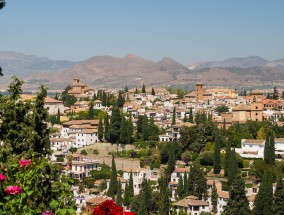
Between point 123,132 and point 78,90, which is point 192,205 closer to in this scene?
point 123,132

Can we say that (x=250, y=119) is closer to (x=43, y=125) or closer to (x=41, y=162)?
(x=43, y=125)

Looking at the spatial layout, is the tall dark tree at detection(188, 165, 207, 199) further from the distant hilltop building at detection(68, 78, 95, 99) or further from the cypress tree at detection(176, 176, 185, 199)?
the distant hilltop building at detection(68, 78, 95, 99)

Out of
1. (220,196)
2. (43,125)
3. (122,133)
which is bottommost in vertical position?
(220,196)

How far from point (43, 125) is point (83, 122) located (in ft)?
130

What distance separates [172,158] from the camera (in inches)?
1465

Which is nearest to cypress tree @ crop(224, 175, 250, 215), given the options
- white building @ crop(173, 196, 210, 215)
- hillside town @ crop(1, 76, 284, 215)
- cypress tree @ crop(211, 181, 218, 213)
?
hillside town @ crop(1, 76, 284, 215)

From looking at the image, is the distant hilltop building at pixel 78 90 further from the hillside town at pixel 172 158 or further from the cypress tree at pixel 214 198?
the cypress tree at pixel 214 198

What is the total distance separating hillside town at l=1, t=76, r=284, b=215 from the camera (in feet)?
102

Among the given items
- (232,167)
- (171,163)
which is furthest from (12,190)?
(171,163)

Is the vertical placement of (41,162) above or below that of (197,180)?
above

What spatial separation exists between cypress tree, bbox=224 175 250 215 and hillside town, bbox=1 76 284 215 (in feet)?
0.18

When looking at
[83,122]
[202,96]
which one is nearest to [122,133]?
[83,122]

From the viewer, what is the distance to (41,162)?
5238mm

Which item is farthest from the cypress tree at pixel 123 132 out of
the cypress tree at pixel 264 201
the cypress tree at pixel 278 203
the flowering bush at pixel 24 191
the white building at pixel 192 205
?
the flowering bush at pixel 24 191
